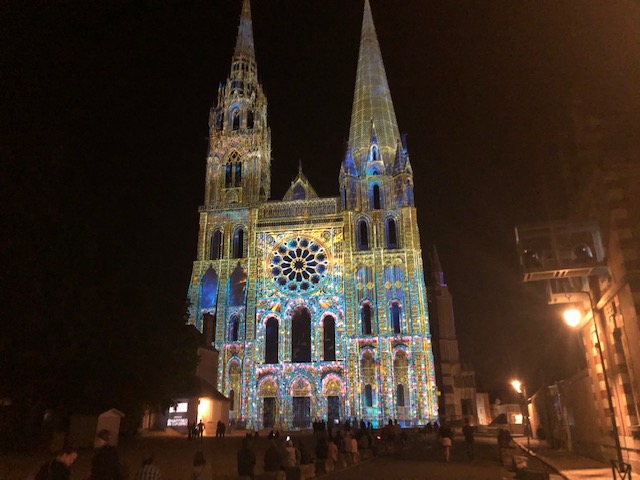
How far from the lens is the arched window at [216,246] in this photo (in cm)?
4753

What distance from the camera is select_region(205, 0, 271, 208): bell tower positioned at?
4991 cm

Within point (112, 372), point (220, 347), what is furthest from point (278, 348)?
point (112, 372)

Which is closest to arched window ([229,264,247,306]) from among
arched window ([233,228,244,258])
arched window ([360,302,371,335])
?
arched window ([233,228,244,258])

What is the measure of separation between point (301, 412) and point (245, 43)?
41.0 metres

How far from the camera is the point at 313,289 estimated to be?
45.7m

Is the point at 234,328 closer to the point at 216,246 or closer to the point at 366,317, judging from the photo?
the point at 216,246

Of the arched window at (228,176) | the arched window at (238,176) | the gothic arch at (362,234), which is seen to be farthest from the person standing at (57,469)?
the arched window at (228,176)

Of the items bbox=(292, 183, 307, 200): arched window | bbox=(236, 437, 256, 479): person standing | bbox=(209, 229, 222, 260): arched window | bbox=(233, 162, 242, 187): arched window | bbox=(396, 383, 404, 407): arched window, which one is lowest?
bbox=(236, 437, 256, 479): person standing

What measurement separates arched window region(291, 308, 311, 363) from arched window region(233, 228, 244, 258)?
762 centimetres

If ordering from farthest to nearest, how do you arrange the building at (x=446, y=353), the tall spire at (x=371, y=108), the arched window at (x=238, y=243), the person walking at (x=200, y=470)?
1. the tall spire at (x=371, y=108)
2. the building at (x=446, y=353)
3. the arched window at (x=238, y=243)
4. the person walking at (x=200, y=470)

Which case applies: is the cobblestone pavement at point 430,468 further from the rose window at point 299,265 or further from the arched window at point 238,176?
the arched window at point 238,176

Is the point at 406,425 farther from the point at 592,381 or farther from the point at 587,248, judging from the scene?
the point at 587,248

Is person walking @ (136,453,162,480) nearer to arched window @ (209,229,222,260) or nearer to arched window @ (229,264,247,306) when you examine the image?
arched window @ (229,264,247,306)

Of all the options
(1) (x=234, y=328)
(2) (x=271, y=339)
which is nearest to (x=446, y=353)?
(2) (x=271, y=339)
